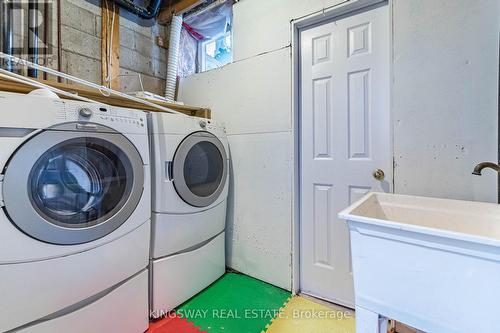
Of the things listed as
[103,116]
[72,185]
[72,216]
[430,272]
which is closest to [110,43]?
[103,116]

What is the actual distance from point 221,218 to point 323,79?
123cm

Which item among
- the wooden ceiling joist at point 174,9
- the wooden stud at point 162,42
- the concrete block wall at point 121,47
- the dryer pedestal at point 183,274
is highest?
the wooden ceiling joist at point 174,9

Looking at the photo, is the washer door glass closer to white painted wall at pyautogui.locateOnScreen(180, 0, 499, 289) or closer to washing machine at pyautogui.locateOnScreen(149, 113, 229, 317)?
washing machine at pyautogui.locateOnScreen(149, 113, 229, 317)

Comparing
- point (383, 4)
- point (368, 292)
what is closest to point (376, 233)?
point (368, 292)

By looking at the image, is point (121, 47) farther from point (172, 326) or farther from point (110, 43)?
point (172, 326)

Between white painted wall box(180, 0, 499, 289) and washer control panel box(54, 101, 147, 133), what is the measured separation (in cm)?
81

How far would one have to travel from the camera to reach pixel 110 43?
192cm

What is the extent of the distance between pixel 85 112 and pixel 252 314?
143cm

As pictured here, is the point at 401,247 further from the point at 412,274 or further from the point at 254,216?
the point at 254,216

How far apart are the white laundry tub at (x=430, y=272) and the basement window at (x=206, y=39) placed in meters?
1.88

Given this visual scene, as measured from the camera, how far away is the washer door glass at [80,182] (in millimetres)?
964

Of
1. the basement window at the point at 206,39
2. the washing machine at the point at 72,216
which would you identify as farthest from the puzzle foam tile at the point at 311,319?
the basement window at the point at 206,39

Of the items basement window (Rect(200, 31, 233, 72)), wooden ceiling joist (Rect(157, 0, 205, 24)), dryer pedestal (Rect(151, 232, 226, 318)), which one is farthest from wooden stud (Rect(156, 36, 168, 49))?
dryer pedestal (Rect(151, 232, 226, 318))

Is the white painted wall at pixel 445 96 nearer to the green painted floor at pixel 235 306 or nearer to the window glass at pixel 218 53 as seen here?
the green painted floor at pixel 235 306
